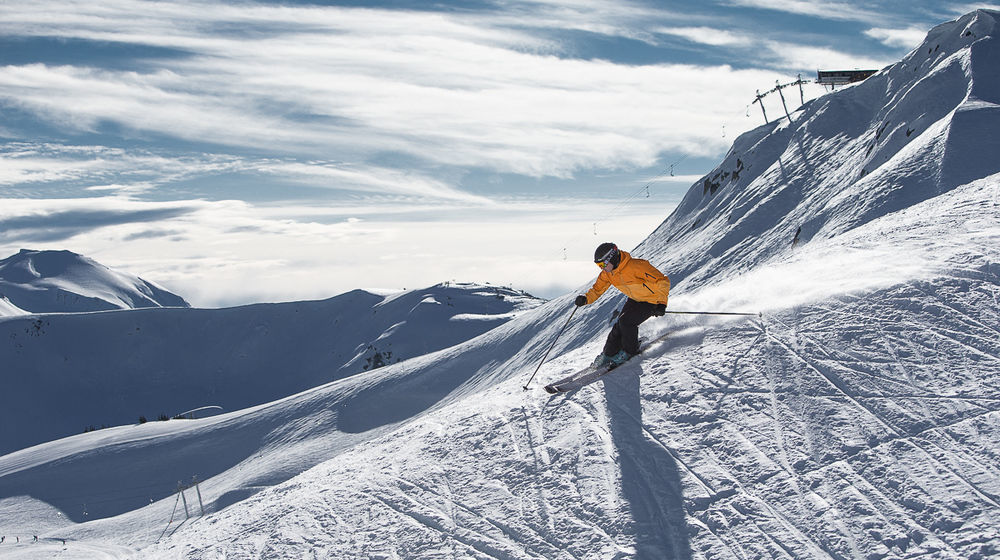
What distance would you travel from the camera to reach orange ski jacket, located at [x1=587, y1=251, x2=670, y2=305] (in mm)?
10141

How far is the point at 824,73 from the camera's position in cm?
6116

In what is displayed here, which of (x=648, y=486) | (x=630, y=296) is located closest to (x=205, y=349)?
(x=630, y=296)

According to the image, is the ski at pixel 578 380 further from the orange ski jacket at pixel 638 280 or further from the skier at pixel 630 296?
the orange ski jacket at pixel 638 280

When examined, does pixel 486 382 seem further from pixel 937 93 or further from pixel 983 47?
pixel 983 47

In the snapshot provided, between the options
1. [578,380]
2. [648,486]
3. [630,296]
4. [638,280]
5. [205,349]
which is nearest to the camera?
[648,486]

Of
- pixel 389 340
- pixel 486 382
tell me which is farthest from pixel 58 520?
pixel 389 340

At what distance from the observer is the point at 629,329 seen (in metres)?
10.4

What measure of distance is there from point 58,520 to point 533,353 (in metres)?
25.0

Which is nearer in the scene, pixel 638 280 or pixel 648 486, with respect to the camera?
pixel 648 486

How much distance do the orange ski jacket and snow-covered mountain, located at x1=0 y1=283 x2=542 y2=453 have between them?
117177mm

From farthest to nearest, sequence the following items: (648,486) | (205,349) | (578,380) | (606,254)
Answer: (205,349) → (578,380) → (606,254) → (648,486)

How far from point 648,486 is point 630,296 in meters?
3.79

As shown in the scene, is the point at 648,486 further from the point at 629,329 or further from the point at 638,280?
the point at 638,280

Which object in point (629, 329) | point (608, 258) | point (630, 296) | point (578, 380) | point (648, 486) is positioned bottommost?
point (648, 486)
